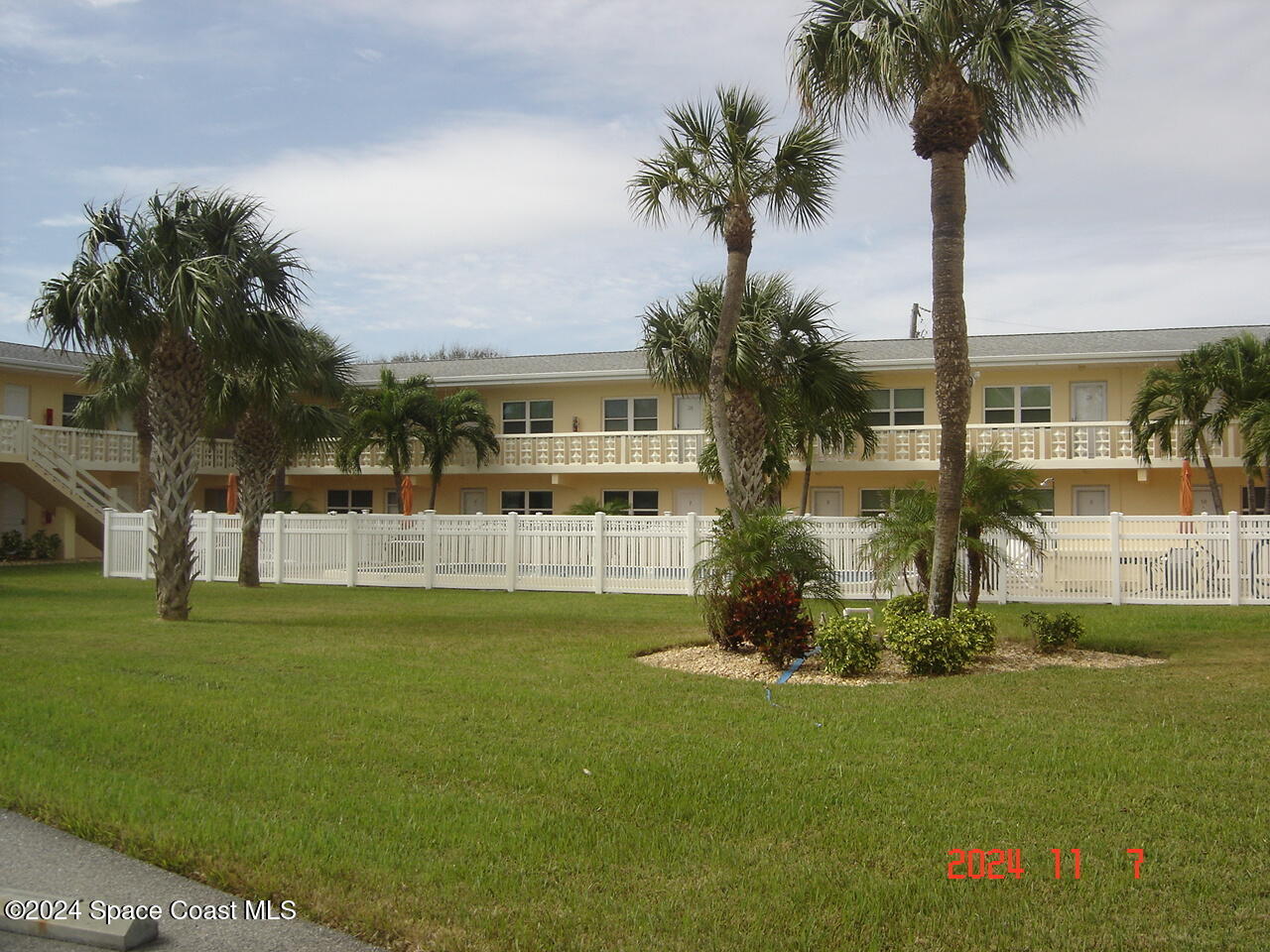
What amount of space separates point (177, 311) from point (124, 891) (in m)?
12.5

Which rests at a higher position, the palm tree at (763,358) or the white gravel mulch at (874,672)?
the palm tree at (763,358)

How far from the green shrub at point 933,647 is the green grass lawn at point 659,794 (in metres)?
0.51

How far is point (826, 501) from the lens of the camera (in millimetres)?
31625

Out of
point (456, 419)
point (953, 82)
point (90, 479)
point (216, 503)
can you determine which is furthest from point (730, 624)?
point (216, 503)

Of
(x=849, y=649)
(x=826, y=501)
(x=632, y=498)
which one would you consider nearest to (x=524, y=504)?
(x=632, y=498)

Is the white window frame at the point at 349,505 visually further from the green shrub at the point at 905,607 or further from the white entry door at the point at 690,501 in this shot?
the green shrub at the point at 905,607

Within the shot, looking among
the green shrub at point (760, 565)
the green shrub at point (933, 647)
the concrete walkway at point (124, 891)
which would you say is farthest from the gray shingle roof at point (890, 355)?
the concrete walkway at point (124, 891)

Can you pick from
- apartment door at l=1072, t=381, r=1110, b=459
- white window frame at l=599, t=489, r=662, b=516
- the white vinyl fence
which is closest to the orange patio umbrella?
the white vinyl fence

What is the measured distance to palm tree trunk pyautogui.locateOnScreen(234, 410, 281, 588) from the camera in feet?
81.7

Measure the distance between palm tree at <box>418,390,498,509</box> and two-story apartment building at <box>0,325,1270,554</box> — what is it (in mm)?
796

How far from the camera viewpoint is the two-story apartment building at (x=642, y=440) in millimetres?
28391

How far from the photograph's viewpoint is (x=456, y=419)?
3159 cm

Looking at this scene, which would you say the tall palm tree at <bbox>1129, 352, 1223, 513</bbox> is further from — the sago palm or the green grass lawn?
the sago palm
